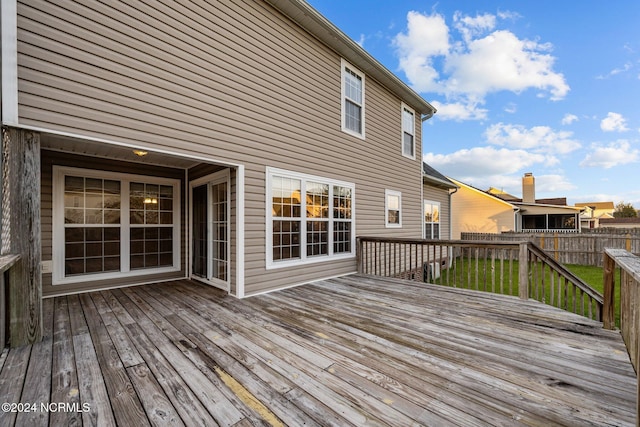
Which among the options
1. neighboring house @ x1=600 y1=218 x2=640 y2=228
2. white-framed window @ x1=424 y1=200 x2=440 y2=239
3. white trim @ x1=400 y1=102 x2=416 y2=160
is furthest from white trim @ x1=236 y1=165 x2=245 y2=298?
neighboring house @ x1=600 y1=218 x2=640 y2=228

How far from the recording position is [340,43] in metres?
5.62

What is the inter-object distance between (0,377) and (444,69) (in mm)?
15823

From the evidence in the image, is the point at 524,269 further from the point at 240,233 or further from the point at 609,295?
the point at 240,233

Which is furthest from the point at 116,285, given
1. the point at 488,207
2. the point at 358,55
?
the point at 488,207

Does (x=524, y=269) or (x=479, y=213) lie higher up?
(x=479, y=213)

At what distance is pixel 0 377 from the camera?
198 cm

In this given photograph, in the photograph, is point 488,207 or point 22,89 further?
point 488,207

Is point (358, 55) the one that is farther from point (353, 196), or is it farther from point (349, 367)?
point (349, 367)

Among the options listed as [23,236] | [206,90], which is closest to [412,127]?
[206,90]

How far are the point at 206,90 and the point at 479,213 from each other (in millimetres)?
17577

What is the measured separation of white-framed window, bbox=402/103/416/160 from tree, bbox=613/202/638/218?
52354mm

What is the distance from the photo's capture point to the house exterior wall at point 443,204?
10.4 metres

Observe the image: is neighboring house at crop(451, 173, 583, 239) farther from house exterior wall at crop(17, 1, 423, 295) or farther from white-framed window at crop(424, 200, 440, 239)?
house exterior wall at crop(17, 1, 423, 295)

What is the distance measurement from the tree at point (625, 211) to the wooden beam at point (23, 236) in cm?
6055
